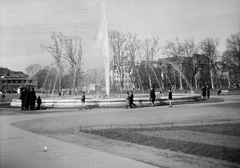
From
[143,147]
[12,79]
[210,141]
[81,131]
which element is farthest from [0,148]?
[12,79]

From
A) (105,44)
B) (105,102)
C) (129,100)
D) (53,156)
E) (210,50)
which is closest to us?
(53,156)

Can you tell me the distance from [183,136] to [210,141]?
1.12 meters

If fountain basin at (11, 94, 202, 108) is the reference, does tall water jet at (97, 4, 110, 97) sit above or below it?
above

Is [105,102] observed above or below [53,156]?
above

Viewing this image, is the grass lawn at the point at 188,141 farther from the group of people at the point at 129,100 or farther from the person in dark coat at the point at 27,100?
the person in dark coat at the point at 27,100

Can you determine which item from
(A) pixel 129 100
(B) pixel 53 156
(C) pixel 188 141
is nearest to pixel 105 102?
(A) pixel 129 100

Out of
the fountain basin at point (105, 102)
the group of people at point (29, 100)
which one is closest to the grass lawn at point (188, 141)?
the fountain basin at point (105, 102)

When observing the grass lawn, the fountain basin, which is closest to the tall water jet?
the fountain basin

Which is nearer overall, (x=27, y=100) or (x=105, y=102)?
(x=105, y=102)

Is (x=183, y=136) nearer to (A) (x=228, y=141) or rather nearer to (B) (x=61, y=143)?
(A) (x=228, y=141)

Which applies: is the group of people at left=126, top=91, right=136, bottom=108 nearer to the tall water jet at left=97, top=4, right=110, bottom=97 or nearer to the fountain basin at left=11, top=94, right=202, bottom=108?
the fountain basin at left=11, top=94, right=202, bottom=108

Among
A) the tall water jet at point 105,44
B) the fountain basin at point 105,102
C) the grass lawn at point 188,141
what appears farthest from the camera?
the tall water jet at point 105,44

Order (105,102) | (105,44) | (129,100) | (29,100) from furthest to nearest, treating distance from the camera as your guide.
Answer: (105,44)
(29,100)
(105,102)
(129,100)

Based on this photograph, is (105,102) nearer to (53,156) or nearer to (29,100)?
(29,100)
